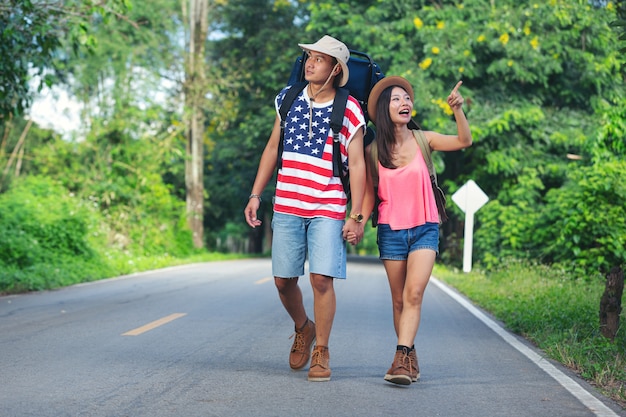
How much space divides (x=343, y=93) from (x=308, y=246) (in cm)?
98

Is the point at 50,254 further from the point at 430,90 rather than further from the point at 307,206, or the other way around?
the point at 307,206

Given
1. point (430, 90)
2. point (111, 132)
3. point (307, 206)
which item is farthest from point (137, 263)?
point (307, 206)

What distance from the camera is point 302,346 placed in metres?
6.34

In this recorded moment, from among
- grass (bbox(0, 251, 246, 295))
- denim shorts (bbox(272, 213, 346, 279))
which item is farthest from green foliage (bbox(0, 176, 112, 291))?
denim shorts (bbox(272, 213, 346, 279))

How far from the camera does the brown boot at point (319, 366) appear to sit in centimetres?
591

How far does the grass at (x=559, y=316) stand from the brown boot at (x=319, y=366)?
1722 millimetres

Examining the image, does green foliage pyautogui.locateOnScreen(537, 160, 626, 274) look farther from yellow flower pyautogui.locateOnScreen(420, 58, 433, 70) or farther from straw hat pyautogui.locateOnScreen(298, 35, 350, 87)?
straw hat pyautogui.locateOnScreen(298, 35, 350, 87)

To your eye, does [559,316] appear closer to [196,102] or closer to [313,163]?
[313,163]

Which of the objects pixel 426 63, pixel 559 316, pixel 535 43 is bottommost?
pixel 559 316

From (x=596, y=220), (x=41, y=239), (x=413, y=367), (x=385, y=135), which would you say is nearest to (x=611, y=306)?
(x=413, y=367)

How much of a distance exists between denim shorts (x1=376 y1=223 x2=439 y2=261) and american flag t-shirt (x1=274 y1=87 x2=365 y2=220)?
324 millimetres

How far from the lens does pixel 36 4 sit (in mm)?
11297

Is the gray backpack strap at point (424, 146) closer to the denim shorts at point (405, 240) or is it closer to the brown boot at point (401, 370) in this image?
the denim shorts at point (405, 240)

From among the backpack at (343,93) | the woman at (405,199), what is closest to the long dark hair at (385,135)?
the woman at (405,199)
